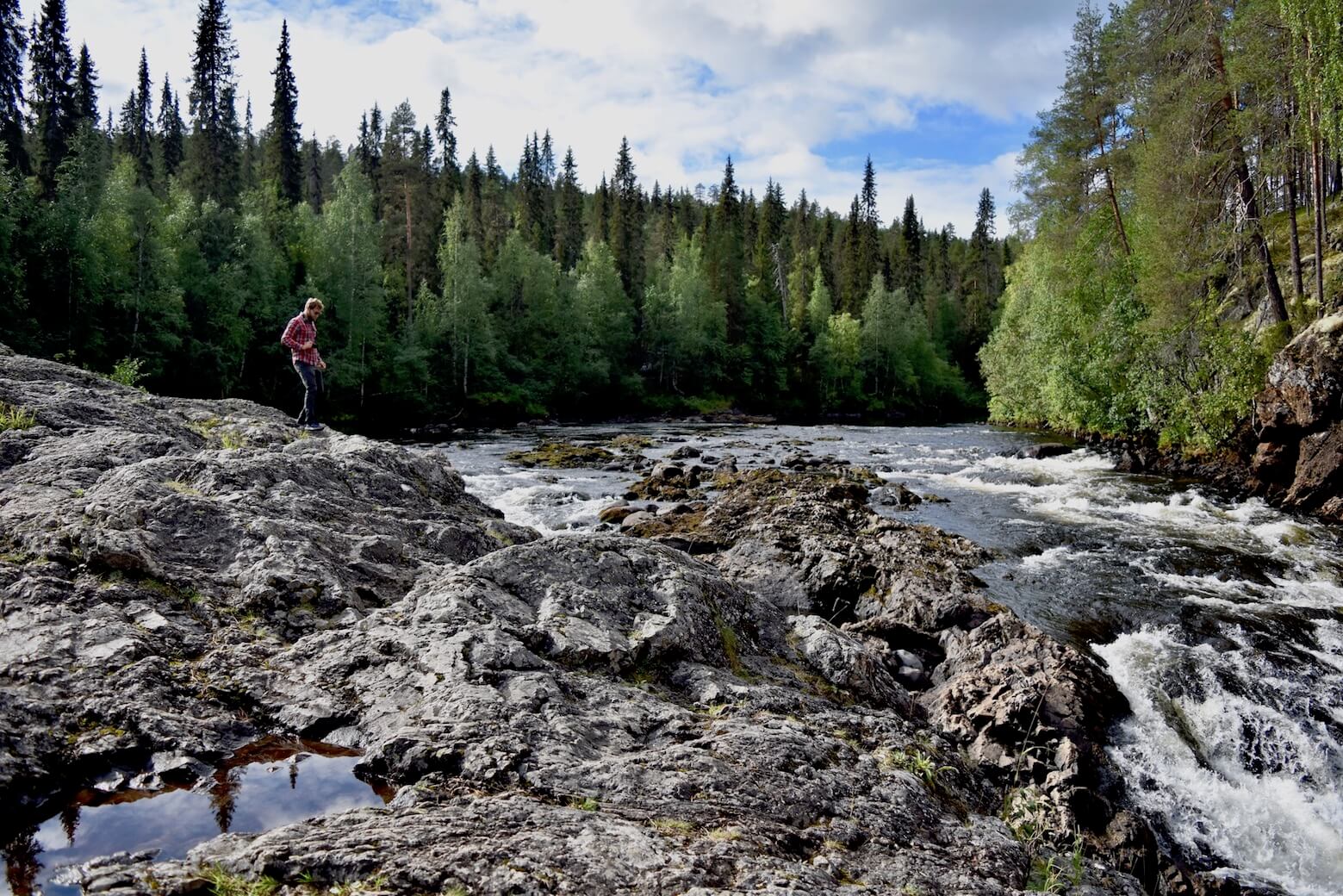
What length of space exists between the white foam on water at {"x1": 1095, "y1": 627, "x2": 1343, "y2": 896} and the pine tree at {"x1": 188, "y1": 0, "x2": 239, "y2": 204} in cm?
6324

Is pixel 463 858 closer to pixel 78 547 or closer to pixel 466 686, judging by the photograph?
pixel 466 686

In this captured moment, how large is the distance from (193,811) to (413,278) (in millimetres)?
62125

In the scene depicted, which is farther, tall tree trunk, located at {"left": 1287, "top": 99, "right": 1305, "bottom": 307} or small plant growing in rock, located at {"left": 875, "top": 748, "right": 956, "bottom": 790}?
tall tree trunk, located at {"left": 1287, "top": 99, "right": 1305, "bottom": 307}

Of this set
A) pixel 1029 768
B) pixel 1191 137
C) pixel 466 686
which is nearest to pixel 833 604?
pixel 1029 768

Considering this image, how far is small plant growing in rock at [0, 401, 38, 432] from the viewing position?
27.2 ft

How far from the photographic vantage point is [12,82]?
50156mm

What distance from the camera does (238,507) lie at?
23.2 feet

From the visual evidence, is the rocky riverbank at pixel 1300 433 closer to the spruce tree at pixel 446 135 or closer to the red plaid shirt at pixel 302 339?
the red plaid shirt at pixel 302 339

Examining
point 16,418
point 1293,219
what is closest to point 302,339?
point 16,418

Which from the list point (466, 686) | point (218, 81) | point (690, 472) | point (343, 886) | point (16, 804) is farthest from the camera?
point (218, 81)

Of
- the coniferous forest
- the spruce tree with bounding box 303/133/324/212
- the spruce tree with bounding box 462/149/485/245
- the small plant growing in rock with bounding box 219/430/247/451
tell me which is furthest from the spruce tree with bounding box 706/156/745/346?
the small plant growing in rock with bounding box 219/430/247/451

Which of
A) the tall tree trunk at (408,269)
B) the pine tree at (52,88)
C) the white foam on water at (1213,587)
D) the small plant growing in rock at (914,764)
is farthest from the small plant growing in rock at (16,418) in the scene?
the pine tree at (52,88)

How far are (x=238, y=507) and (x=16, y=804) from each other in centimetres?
385

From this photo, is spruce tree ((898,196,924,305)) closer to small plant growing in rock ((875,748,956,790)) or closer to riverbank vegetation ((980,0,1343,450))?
riverbank vegetation ((980,0,1343,450))
